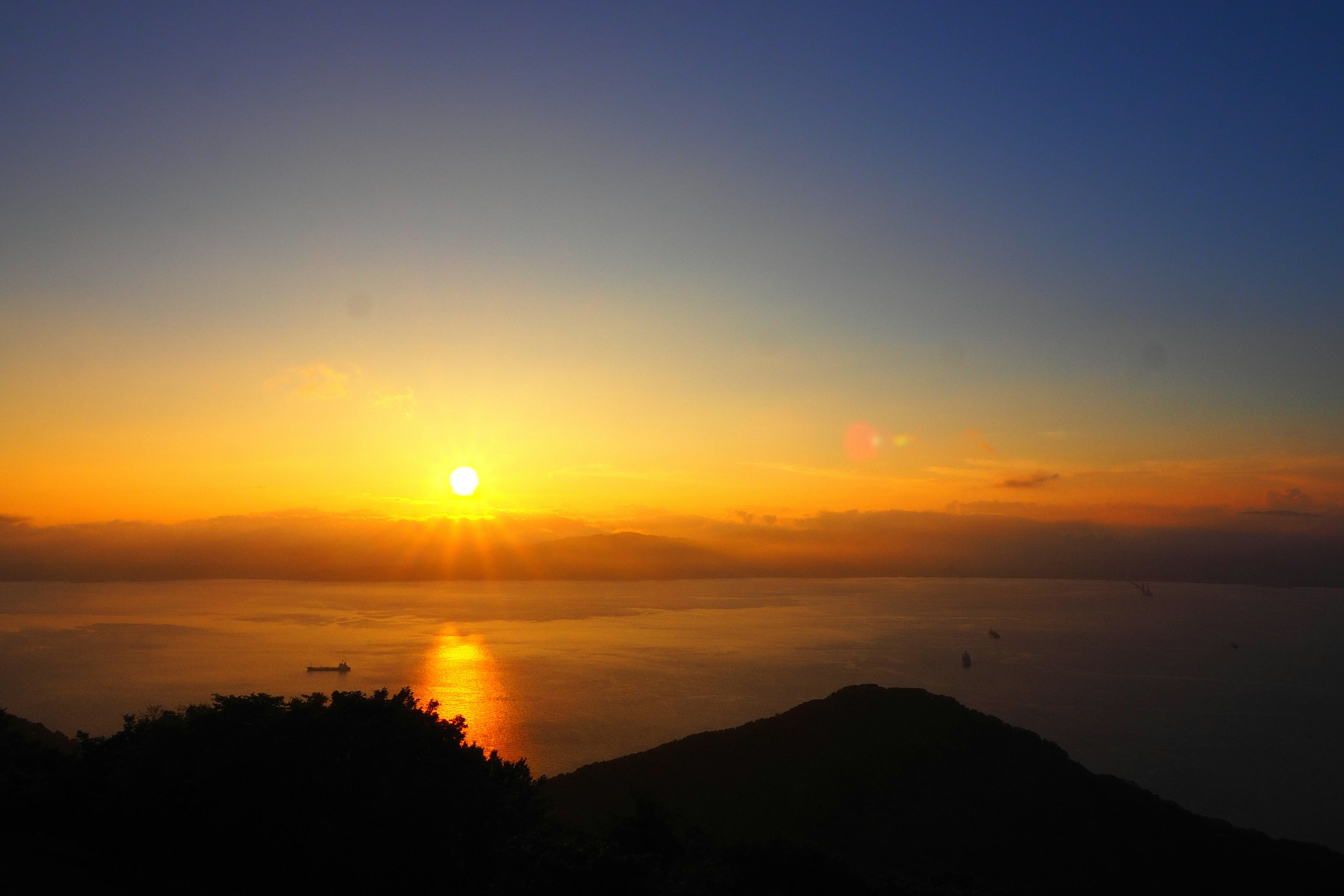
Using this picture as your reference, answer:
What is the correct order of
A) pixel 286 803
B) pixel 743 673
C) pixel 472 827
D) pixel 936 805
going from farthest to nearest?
pixel 743 673 → pixel 936 805 → pixel 472 827 → pixel 286 803

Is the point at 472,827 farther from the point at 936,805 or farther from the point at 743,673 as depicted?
the point at 743,673

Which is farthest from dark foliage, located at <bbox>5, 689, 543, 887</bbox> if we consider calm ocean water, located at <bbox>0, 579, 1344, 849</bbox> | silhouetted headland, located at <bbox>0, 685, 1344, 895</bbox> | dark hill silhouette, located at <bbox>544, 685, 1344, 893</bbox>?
calm ocean water, located at <bbox>0, 579, 1344, 849</bbox>

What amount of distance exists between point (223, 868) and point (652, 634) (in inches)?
4331

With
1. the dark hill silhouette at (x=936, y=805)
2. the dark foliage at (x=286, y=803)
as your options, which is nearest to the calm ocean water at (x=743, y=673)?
the dark hill silhouette at (x=936, y=805)

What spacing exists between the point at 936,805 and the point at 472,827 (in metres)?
22.6

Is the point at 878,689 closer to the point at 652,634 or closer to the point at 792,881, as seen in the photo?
the point at 792,881

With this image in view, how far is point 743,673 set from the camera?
8650 cm

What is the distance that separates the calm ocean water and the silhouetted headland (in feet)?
70.0

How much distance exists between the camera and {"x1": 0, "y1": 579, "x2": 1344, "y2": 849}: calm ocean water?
185 ft

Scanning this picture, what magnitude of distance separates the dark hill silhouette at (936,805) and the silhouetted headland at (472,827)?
9 centimetres

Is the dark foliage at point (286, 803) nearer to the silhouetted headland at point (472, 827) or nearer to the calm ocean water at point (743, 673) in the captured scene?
the silhouetted headland at point (472, 827)

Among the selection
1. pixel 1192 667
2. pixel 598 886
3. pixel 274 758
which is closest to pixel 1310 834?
pixel 598 886

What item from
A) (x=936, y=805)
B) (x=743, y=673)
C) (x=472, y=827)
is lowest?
(x=743, y=673)

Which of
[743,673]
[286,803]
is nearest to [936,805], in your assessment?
[286,803]
